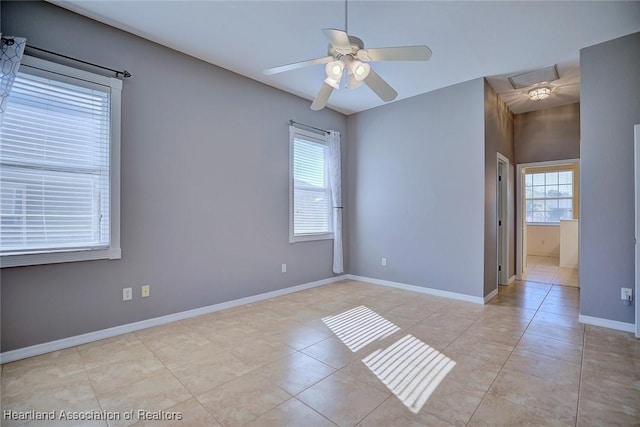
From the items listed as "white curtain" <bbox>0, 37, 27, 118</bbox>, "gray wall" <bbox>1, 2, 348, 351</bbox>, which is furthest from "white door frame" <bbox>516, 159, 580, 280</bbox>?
"white curtain" <bbox>0, 37, 27, 118</bbox>

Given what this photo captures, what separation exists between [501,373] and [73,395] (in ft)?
9.48

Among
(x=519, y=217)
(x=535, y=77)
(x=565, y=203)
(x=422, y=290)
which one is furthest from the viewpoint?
(x=565, y=203)

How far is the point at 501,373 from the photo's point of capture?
2176 millimetres

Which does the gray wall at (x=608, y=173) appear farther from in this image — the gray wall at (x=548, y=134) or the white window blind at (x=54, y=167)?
the white window blind at (x=54, y=167)

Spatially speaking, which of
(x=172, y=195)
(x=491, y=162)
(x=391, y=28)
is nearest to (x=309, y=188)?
(x=172, y=195)

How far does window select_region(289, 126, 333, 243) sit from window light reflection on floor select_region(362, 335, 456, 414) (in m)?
2.31

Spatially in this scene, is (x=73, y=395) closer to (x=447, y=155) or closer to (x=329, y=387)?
(x=329, y=387)

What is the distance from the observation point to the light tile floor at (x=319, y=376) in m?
1.74

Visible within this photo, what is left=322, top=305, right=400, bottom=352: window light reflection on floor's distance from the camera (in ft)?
9.02

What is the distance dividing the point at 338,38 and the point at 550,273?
20.8 feet

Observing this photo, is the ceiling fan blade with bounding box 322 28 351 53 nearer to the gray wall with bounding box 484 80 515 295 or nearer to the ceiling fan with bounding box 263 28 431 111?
the ceiling fan with bounding box 263 28 431 111

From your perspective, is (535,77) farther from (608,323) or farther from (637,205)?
(608,323)

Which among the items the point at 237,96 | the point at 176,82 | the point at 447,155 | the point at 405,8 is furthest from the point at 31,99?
the point at 447,155

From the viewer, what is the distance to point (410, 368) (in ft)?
7.40
